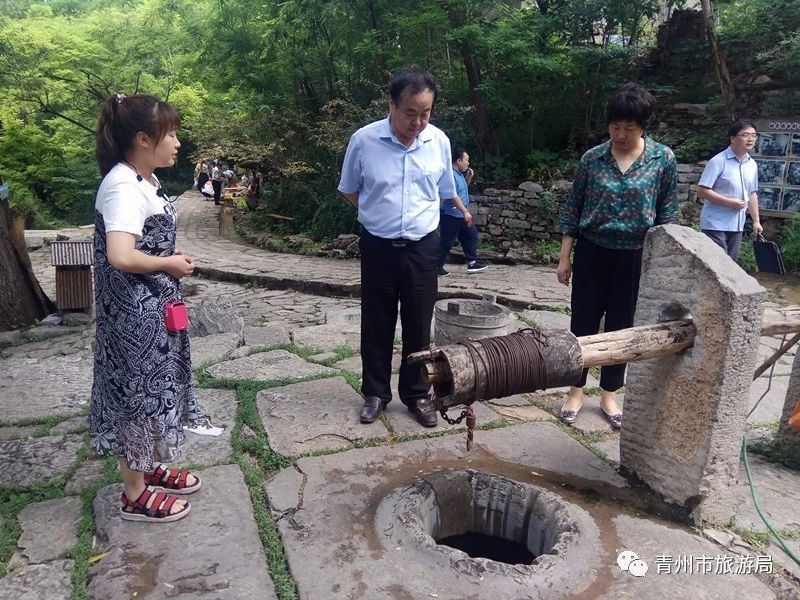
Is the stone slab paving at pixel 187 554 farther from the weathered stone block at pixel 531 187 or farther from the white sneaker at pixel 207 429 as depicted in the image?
the weathered stone block at pixel 531 187

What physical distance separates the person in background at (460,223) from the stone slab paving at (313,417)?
11.5 ft

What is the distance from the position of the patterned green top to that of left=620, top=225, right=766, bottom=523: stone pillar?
1.48 ft

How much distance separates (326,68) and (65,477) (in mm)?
10756

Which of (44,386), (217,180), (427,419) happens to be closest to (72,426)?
(44,386)

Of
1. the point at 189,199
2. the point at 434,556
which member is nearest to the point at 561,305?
the point at 434,556

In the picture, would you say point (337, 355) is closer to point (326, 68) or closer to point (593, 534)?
point (593, 534)

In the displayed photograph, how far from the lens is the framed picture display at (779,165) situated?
863 centimetres

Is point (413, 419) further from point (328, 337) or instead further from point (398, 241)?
point (328, 337)

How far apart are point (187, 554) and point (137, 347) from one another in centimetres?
81

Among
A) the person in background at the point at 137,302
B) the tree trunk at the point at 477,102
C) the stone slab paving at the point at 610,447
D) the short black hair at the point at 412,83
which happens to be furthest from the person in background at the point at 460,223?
the person in background at the point at 137,302

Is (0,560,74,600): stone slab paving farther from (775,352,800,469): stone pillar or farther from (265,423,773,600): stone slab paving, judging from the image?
(775,352,800,469): stone pillar

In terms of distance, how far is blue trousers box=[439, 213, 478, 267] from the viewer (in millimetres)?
7672

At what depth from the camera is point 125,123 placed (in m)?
2.27

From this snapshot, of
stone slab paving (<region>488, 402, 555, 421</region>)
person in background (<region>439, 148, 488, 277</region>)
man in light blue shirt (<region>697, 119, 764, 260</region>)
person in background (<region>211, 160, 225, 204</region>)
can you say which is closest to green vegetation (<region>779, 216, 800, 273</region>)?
man in light blue shirt (<region>697, 119, 764, 260</region>)
